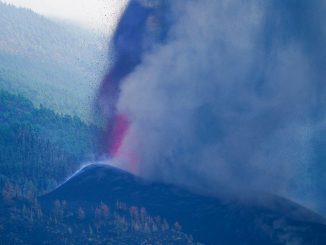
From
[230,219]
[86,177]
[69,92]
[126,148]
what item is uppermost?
[69,92]

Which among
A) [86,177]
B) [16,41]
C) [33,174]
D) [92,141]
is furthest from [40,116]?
[16,41]

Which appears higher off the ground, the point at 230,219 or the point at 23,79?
the point at 23,79

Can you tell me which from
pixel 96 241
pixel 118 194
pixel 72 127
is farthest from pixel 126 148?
pixel 72 127

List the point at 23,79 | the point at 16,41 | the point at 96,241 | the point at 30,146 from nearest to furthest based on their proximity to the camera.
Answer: the point at 96,241
the point at 30,146
the point at 23,79
the point at 16,41

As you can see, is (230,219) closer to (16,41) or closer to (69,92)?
(69,92)

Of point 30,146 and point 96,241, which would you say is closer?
point 96,241

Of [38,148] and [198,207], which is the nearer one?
[198,207]

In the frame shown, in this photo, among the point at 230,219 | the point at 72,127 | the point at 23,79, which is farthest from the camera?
the point at 23,79
